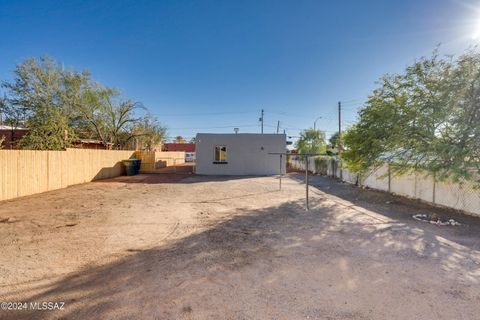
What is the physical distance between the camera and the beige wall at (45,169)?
7.60 metres

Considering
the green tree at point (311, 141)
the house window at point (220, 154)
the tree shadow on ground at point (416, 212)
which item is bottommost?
the tree shadow on ground at point (416, 212)

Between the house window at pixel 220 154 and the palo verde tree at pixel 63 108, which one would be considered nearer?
the palo verde tree at pixel 63 108

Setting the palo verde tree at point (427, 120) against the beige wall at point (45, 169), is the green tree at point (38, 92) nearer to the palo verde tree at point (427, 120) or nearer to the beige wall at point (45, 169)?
the beige wall at point (45, 169)

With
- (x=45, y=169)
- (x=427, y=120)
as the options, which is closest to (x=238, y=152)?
(x=45, y=169)

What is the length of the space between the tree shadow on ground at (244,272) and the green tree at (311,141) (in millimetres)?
26056

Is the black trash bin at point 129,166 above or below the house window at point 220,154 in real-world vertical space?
below

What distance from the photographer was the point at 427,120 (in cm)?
600

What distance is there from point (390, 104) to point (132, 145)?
24612 mm

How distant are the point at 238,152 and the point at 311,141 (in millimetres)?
17195

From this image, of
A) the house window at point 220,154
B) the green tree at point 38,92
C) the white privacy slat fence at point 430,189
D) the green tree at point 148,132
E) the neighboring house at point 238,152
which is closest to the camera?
the white privacy slat fence at point 430,189

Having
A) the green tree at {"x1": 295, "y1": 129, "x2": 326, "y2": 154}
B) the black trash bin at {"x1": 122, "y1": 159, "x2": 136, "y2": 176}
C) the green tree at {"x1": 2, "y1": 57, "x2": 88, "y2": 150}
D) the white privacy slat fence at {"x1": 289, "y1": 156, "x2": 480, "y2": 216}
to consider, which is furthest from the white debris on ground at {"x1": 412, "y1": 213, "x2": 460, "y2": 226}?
the green tree at {"x1": 295, "y1": 129, "x2": 326, "y2": 154}

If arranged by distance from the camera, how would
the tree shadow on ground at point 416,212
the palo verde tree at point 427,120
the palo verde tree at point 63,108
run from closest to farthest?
the tree shadow on ground at point 416,212 → the palo verde tree at point 427,120 → the palo verde tree at point 63,108

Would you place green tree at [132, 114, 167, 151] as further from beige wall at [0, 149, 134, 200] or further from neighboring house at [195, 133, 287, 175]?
neighboring house at [195, 133, 287, 175]

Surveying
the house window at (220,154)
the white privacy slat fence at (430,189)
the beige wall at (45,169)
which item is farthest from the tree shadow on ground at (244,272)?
the house window at (220,154)
